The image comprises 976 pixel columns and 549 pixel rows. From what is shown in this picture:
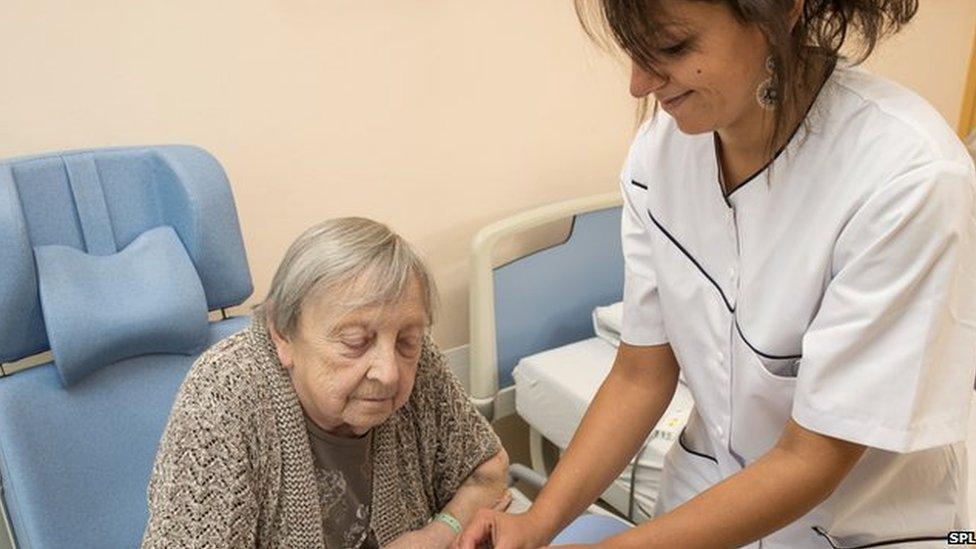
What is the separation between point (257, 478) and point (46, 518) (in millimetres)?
466

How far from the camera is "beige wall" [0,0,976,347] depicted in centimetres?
177

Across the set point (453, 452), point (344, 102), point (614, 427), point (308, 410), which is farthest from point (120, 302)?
point (614, 427)

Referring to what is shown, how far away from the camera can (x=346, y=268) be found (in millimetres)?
1267

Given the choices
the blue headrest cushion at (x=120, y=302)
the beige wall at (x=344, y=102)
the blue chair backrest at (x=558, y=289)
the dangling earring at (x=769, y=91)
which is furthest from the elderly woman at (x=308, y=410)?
the blue chair backrest at (x=558, y=289)

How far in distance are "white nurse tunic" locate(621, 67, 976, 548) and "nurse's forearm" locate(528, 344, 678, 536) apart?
0.05m

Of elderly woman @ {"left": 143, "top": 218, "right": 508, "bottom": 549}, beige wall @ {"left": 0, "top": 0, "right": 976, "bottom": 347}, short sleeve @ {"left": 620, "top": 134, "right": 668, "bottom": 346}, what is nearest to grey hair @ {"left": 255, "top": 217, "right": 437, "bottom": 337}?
elderly woman @ {"left": 143, "top": 218, "right": 508, "bottom": 549}

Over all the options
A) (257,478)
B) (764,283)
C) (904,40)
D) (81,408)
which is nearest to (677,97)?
(764,283)

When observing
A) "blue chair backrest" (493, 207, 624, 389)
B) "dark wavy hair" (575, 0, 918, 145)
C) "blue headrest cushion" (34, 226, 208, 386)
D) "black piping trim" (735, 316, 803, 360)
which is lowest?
"blue chair backrest" (493, 207, 624, 389)

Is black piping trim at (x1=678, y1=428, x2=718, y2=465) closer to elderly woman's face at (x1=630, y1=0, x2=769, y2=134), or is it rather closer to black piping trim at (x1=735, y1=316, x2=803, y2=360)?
black piping trim at (x1=735, y1=316, x2=803, y2=360)

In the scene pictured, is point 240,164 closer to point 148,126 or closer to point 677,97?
point 148,126

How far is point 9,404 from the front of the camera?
1.51 meters

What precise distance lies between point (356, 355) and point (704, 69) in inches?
25.4

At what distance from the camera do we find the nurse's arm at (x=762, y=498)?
1047mm

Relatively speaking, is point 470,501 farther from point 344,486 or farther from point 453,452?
point 344,486
